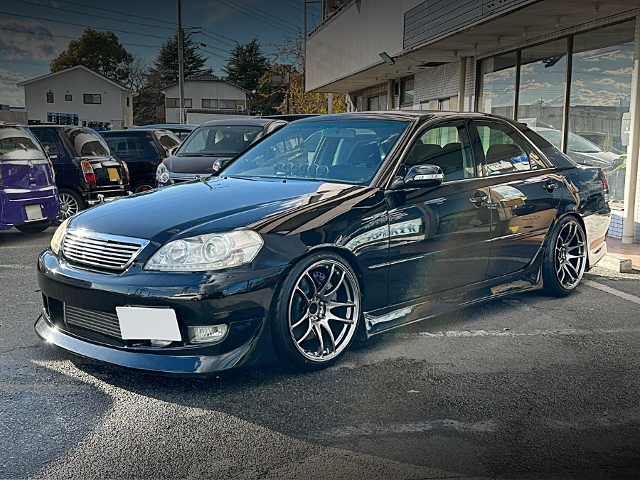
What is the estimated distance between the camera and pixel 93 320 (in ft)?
12.5

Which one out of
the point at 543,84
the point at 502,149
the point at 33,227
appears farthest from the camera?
the point at 543,84

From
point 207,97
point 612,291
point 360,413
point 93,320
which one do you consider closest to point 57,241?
point 93,320

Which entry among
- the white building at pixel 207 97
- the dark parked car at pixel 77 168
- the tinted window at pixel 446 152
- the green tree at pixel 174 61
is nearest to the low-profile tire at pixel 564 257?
the tinted window at pixel 446 152

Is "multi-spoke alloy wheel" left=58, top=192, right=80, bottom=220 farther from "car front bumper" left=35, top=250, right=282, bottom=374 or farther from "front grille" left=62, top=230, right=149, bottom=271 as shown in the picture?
"car front bumper" left=35, top=250, right=282, bottom=374

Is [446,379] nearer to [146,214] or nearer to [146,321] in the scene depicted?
[146,321]

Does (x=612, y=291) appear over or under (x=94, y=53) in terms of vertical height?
under

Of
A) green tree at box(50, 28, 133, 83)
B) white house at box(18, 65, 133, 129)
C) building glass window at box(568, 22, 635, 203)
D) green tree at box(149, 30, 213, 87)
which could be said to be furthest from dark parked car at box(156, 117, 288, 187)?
green tree at box(149, 30, 213, 87)

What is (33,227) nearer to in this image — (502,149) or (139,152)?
(139,152)

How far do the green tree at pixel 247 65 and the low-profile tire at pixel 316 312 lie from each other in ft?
307

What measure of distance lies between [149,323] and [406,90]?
2019 cm

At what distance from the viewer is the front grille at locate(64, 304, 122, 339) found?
3736 millimetres

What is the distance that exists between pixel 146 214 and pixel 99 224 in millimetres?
274

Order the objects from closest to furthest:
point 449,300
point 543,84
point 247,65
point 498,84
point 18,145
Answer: point 449,300 < point 18,145 < point 543,84 < point 498,84 < point 247,65

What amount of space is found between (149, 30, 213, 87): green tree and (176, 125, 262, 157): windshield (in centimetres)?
9110
